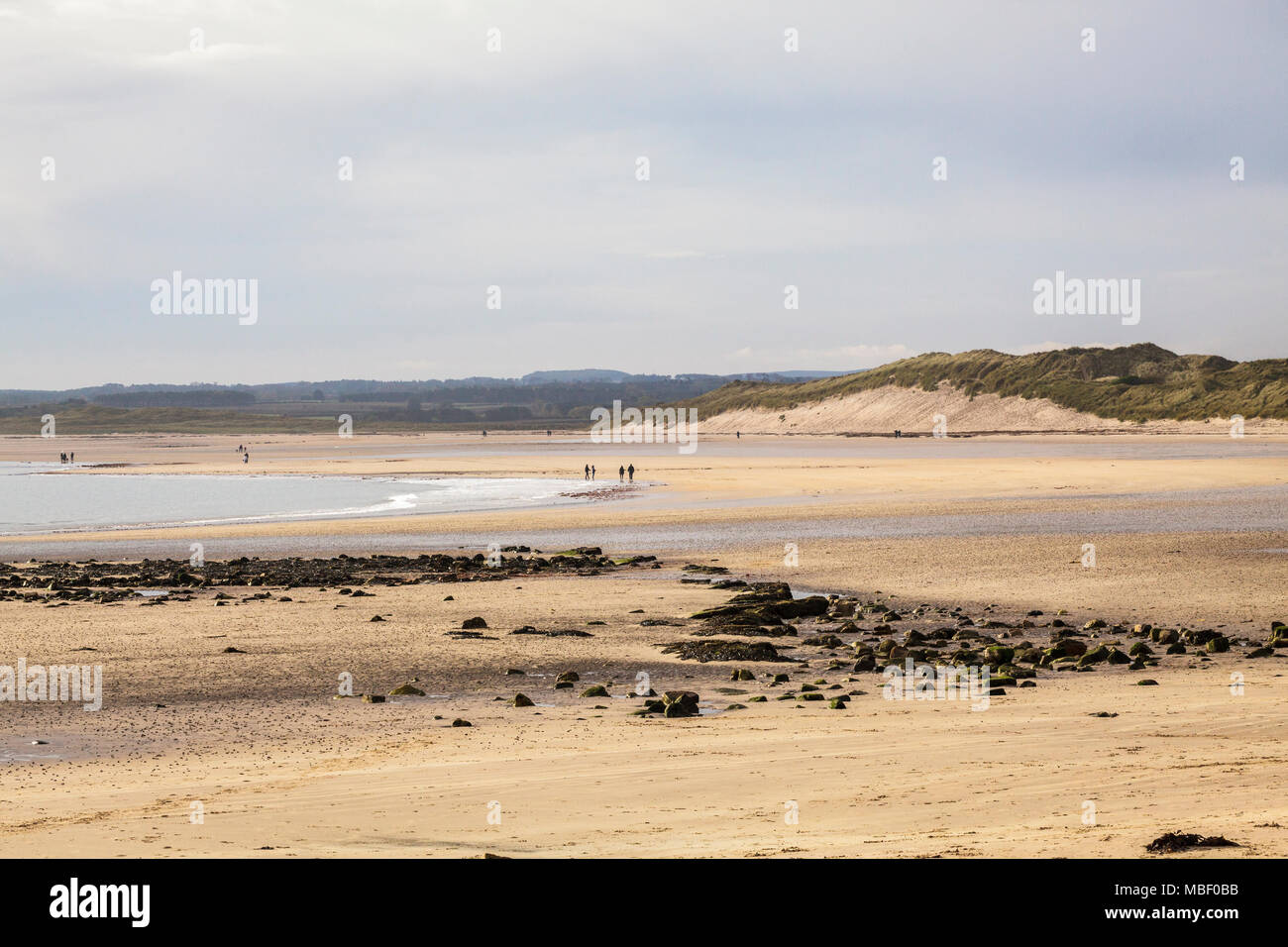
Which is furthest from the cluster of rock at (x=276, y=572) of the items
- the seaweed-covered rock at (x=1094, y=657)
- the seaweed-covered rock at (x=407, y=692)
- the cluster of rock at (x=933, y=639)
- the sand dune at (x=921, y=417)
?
the sand dune at (x=921, y=417)

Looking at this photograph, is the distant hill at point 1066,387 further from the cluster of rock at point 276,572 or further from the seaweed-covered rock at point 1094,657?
the seaweed-covered rock at point 1094,657

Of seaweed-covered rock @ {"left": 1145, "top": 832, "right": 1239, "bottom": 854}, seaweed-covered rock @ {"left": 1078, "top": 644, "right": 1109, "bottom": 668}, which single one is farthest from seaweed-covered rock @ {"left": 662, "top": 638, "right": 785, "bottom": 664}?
seaweed-covered rock @ {"left": 1145, "top": 832, "right": 1239, "bottom": 854}

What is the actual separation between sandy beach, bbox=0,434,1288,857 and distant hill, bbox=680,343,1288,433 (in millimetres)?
104526

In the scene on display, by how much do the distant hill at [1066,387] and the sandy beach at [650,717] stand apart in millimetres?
104526

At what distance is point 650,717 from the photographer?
13.8 m

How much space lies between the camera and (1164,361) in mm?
178500

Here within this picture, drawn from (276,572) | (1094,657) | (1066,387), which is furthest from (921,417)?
(1094,657)

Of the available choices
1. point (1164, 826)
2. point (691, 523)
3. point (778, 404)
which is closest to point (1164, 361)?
point (778, 404)

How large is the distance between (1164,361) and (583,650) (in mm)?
178387

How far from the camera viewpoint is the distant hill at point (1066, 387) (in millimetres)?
133250

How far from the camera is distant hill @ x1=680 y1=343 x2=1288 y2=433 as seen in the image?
133 meters
